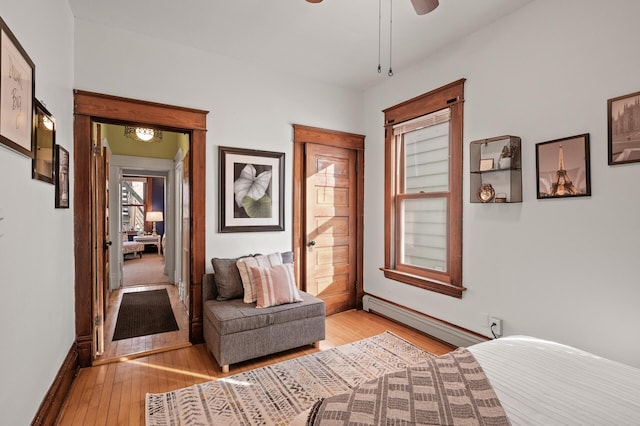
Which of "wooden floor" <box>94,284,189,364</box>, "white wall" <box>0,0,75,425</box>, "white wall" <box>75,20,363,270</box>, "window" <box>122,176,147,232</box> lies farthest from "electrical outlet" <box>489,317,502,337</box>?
"window" <box>122,176,147,232</box>

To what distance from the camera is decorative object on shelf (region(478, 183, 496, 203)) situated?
2792 mm

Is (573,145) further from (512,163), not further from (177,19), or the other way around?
(177,19)

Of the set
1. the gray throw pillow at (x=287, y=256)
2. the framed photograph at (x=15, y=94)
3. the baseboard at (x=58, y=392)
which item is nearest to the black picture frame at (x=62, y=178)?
the framed photograph at (x=15, y=94)

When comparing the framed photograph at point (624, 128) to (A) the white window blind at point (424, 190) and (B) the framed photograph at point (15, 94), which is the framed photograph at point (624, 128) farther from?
(B) the framed photograph at point (15, 94)

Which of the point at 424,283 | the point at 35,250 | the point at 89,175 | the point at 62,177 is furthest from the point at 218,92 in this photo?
Result: the point at 424,283

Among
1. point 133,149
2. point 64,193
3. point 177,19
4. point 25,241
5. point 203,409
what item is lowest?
point 203,409

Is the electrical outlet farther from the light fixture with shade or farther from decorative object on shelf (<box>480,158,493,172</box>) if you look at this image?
the light fixture with shade

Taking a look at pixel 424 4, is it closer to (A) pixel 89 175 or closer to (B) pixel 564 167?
(B) pixel 564 167

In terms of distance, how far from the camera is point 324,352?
120 inches

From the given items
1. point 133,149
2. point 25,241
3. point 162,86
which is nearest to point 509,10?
point 162,86

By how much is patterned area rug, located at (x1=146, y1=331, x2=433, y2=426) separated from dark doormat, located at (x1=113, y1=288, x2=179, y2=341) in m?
1.45

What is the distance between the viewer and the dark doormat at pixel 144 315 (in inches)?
141

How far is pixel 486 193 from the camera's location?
282 cm

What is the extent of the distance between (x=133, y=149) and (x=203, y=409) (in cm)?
482
